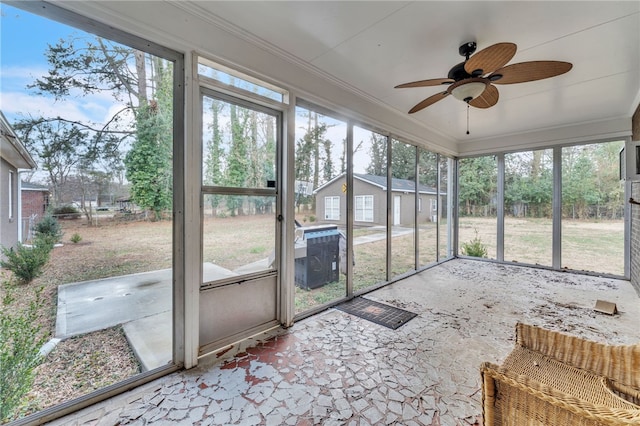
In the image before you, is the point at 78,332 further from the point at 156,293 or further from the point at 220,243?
the point at 220,243

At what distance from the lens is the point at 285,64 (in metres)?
2.71

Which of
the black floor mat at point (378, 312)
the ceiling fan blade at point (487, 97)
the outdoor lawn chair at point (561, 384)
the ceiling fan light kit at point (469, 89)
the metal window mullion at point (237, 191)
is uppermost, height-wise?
the ceiling fan blade at point (487, 97)

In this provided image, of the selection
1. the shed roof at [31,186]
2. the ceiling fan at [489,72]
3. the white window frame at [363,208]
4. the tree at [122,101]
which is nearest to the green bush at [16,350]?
the shed roof at [31,186]

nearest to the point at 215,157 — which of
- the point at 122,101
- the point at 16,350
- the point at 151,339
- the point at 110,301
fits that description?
the point at 122,101

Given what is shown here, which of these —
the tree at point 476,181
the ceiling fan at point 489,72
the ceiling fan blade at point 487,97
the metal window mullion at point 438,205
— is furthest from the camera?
the tree at point 476,181

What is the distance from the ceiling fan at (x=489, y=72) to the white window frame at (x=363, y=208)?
1496 mm

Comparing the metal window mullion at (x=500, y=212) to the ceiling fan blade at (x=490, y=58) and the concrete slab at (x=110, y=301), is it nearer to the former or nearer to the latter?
the ceiling fan blade at (x=490, y=58)

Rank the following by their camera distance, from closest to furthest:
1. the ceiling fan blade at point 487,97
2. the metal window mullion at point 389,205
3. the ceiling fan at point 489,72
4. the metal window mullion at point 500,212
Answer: the ceiling fan at point 489,72 < the ceiling fan blade at point 487,97 < the metal window mullion at point 389,205 < the metal window mullion at point 500,212

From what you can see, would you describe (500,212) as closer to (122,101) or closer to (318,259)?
(318,259)

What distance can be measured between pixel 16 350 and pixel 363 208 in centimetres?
340

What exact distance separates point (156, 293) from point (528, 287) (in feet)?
16.5

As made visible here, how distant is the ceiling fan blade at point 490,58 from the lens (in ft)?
5.79

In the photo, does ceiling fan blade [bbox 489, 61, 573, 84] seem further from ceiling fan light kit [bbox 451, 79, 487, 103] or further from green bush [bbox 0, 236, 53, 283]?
green bush [bbox 0, 236, 53, 283]

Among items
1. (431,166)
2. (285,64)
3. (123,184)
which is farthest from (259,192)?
(431,166)
